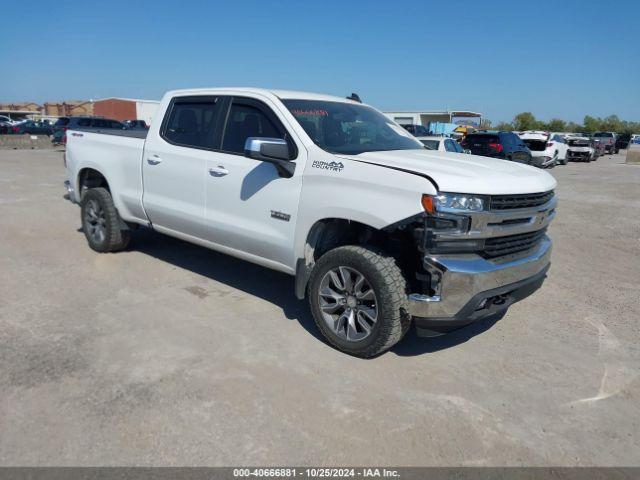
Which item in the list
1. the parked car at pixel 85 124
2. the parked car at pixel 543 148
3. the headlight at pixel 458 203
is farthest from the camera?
the parked car at pixel 543 148

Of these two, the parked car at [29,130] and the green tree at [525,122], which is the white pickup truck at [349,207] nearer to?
the parked car at [29,130]

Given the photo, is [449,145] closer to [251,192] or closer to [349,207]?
[251,192]

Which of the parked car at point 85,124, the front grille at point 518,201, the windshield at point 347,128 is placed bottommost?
the front grille at point 518,201

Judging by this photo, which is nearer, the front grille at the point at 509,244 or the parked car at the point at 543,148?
the front grille at the point at 509,244

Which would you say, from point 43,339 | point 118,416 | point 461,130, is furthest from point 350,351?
point 461,130

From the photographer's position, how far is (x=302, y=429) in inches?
120

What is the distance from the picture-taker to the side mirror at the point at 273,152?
4.00 metres

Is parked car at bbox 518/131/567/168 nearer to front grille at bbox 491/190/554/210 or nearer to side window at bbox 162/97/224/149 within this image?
front grille at bbox 491/190/554/210

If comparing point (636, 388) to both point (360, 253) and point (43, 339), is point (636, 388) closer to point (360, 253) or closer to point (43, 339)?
point (360, 253)

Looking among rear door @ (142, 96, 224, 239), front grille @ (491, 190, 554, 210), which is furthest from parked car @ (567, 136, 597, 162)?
rear door @ (142, 96, 224, 239)

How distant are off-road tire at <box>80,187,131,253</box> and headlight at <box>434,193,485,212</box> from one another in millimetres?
4287

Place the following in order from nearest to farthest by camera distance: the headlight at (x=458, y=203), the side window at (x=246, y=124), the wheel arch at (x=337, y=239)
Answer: the headlight at (x=458, y=203) < the wheel arch at (x=337, y=239) < the side window at (x=246, y=124)

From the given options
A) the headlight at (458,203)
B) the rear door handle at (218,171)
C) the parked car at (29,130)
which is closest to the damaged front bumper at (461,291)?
the headlight at (458,203)

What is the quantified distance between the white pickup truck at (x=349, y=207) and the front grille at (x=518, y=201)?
1 centimetres
